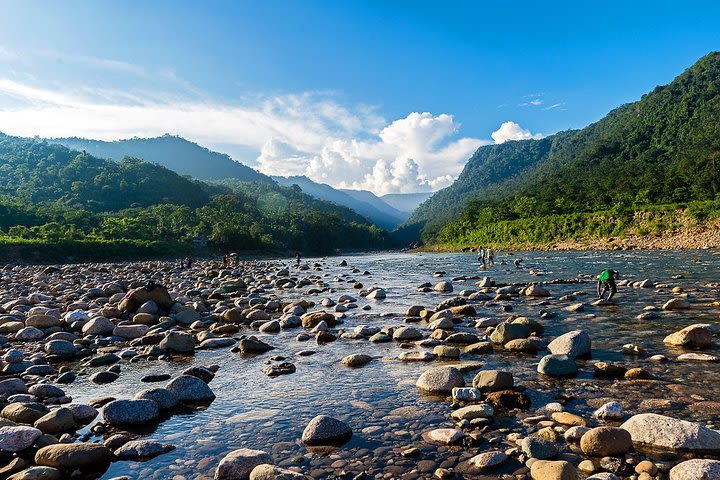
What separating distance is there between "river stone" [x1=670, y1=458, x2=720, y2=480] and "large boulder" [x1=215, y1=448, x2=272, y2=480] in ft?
16.2

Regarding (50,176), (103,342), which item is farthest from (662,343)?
(50,176)

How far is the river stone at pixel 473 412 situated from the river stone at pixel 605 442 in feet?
4.86

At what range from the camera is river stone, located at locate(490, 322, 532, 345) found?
38.1 ft

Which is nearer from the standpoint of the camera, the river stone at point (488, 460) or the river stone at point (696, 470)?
the river stone at point (696, 470)

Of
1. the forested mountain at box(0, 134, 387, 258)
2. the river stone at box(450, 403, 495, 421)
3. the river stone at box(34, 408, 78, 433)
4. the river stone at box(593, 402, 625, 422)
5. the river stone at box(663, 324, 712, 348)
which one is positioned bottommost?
the river stone at box(34, 408, 78, 433)

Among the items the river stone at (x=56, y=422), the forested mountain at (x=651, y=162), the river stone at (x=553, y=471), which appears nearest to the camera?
the river stone at (x=553, y=471)

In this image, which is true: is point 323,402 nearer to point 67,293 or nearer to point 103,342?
point 103,342

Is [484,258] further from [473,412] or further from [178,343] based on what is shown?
[473,412]

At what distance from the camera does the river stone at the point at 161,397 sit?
309 inches

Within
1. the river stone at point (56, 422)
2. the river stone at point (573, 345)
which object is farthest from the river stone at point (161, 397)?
the river stone at point (573, 345)

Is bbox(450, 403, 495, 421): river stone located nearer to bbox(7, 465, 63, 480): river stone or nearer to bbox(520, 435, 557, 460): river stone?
bbox(520, 435, 557, 460): river stone

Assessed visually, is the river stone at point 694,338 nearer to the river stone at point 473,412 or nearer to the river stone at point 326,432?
the river stone at point 473,412

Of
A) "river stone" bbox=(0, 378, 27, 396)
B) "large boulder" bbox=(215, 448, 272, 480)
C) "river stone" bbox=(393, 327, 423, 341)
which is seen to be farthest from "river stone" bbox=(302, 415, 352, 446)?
"river stone" bbox=(393, 327, 423, 341)

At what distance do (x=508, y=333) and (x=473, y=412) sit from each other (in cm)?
523
